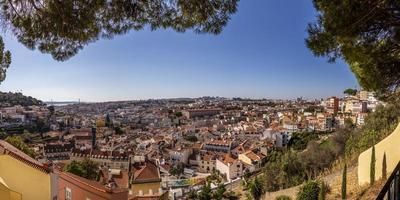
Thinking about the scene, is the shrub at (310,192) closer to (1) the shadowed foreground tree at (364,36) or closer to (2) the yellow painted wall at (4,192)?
(1) the shadowed foreground tree at (364,36)

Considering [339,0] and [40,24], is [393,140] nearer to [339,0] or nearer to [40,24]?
[339,0]

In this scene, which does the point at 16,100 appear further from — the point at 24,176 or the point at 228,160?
the point at 24,176

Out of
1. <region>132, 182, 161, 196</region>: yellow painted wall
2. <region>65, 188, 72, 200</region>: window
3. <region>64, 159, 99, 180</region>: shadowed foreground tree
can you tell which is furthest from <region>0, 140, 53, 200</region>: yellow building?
<region>132, 182, 161, 196</region>: yellow painted wall

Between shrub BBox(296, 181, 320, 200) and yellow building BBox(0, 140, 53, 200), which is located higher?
yellow building BBox(0, 140, 53, 200)

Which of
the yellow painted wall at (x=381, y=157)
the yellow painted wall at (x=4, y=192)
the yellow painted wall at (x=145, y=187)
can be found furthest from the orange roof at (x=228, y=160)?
the yellow painted wall at (x=4, y=192)

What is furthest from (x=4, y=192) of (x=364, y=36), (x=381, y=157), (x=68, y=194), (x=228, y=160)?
(x=228, y=160)

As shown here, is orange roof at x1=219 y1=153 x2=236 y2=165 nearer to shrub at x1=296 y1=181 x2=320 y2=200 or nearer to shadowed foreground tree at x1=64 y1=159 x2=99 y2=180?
shadowed foreground tree at x1=64 y1=159 x2=99 y2=180
